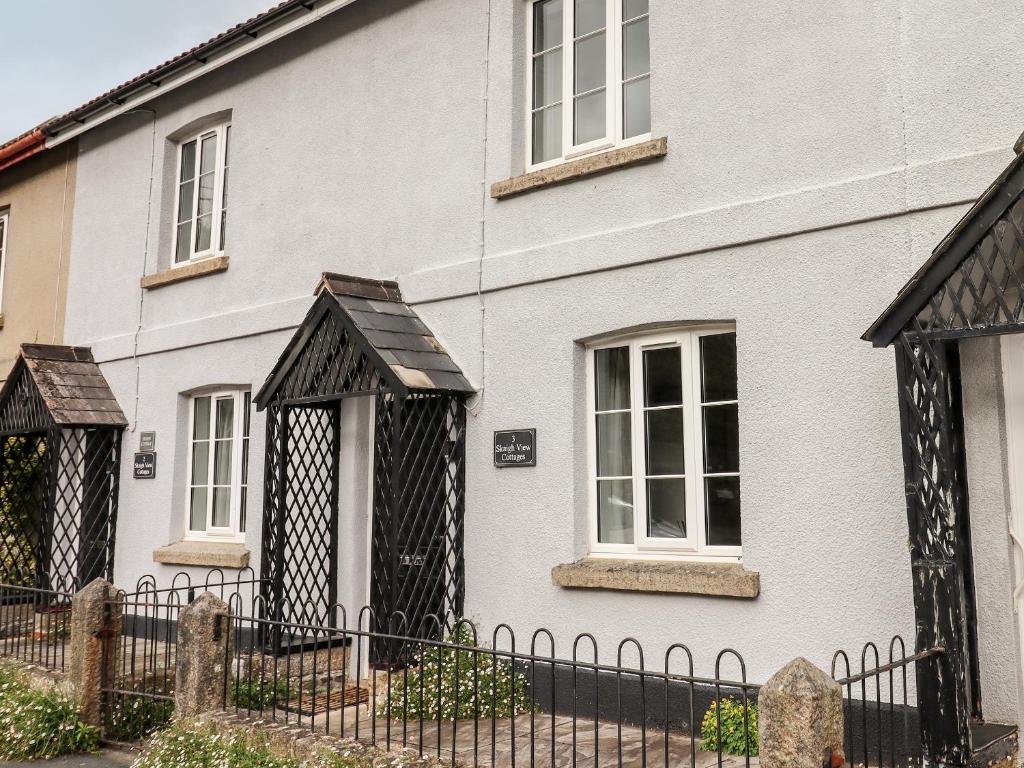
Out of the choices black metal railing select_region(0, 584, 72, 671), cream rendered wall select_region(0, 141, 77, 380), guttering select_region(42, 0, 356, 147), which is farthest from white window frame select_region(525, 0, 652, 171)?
cream rendered wall select_region(0, 141, 77, 380)

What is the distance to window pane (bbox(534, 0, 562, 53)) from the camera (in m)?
8.15

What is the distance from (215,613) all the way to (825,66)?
17.8 feet

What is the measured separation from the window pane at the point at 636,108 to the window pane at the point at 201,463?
578cm

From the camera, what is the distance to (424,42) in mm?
8945

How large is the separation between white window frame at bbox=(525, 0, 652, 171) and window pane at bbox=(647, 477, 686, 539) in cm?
250

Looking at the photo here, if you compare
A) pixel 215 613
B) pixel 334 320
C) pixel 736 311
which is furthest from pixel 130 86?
pixel 736 311

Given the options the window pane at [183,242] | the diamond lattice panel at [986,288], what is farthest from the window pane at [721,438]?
the window pane at [183,242]

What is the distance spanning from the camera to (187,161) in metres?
11.7

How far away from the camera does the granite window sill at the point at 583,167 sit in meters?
7.12

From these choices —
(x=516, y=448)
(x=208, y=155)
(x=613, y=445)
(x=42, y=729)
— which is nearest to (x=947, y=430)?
(x=613, y=445)

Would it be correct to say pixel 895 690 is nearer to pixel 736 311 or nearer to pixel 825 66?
pixel 736 311

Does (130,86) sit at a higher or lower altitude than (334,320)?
higher

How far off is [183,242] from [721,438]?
7.22 metres

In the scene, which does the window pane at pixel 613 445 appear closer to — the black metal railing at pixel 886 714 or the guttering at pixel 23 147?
the black metal railing at pixel 886 714
